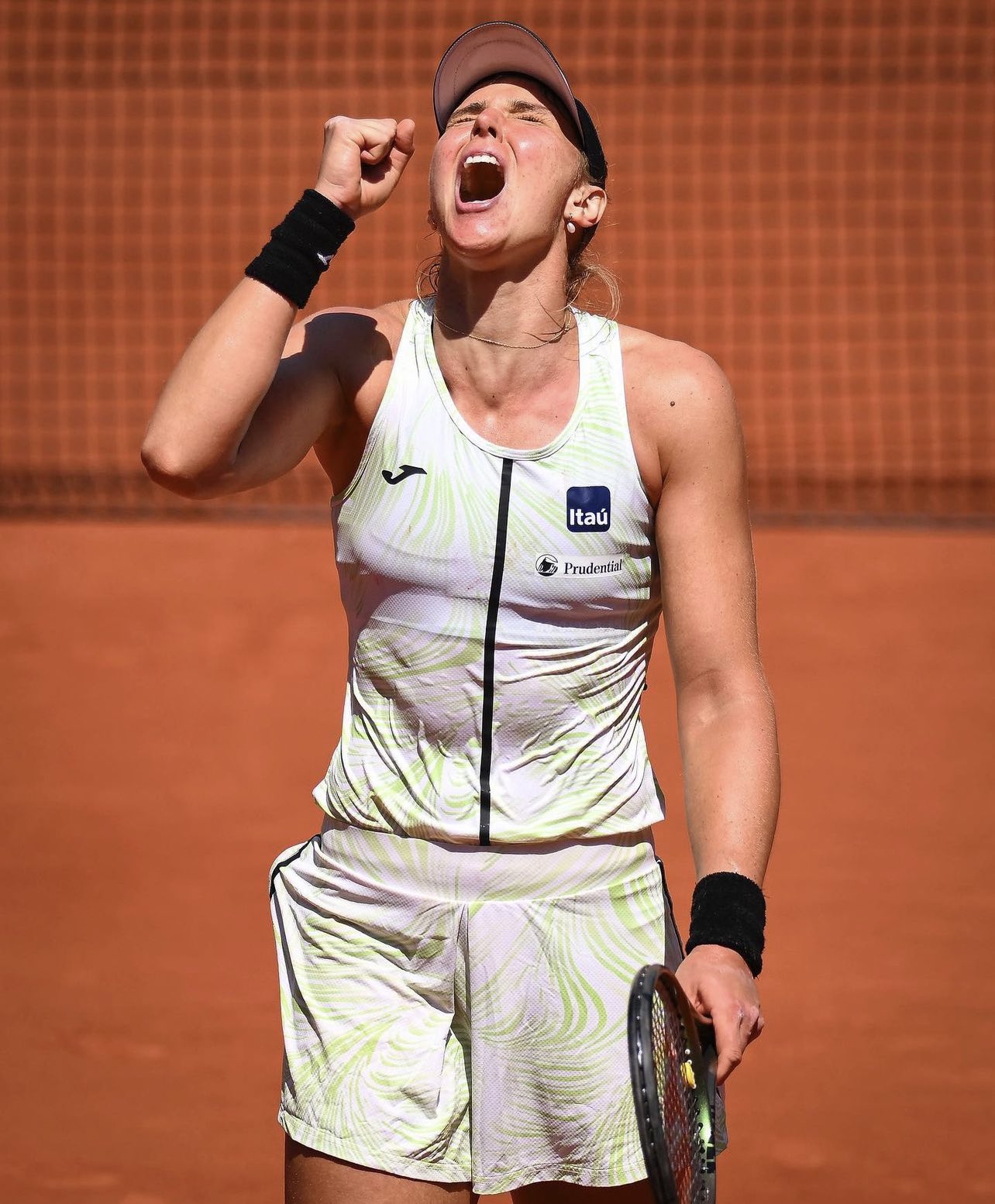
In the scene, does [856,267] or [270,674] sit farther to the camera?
[856,267]

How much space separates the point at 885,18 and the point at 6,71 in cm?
795

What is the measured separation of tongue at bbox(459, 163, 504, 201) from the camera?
2.97 m

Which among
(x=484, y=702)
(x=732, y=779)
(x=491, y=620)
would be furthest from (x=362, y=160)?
(x=732, y=779)

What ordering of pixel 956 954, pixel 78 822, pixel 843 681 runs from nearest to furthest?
pixel 956 954 < pixel 78 822 < pixel 843 681

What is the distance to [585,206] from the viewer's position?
311 centimetres

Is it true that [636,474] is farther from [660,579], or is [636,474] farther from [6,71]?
[6,71]

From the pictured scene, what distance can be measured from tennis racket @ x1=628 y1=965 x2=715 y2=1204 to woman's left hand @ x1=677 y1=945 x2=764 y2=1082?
3 cm

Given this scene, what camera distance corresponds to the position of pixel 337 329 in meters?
2.92

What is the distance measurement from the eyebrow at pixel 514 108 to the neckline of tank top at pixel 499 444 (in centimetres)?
37

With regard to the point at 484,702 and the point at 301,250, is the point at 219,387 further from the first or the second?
the point at 484,702

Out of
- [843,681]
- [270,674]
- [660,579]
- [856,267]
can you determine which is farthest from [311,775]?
[856,267]

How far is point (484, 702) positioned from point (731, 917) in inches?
20.8

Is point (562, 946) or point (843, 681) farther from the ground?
point (562, 946)

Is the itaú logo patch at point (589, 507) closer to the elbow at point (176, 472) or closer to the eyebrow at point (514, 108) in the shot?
the elbow at point (176, 472)
